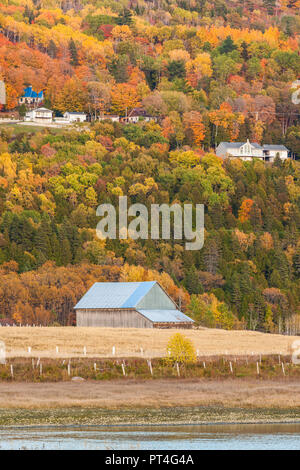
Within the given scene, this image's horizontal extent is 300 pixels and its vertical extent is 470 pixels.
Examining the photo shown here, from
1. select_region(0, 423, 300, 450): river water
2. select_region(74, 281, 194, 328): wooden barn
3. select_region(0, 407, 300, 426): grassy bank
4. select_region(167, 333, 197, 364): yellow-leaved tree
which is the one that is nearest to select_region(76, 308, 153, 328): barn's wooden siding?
select_region(74, 281, 194, 328): wooden barn

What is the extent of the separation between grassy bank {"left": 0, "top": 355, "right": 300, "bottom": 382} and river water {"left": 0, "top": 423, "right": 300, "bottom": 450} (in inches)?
587

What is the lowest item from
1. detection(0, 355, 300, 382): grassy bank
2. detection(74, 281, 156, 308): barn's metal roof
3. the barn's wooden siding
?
the barn's wooden siding

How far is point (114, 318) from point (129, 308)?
7.04ft

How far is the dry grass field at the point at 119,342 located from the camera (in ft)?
274

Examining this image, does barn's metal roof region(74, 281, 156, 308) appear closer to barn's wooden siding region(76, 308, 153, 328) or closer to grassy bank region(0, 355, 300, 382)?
barn's wooden siding region(76, 308, 153, 328)

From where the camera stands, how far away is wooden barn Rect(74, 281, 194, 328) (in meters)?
117

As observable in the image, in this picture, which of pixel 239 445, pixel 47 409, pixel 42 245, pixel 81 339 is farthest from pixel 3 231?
pixel 239 445

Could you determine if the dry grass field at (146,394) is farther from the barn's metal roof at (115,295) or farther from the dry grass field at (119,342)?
the barn's metal roof at (115,295)

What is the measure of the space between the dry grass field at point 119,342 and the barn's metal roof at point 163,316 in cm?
670

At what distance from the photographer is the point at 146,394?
221 feet

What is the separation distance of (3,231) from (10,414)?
110177mm

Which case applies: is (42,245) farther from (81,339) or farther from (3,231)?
(81,339)

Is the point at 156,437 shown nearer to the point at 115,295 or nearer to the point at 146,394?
the point at 146,394

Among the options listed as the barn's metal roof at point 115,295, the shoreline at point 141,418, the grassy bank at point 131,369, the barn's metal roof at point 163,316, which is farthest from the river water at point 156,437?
the barn's metal roof at point 115,295
